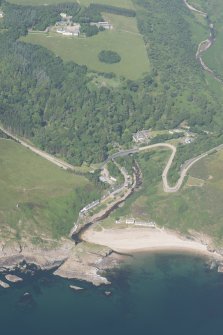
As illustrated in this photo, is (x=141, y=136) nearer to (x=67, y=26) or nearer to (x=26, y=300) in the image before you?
(x=67, y=26)

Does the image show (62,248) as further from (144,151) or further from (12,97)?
(12,97)

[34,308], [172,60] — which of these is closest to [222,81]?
[172,60]

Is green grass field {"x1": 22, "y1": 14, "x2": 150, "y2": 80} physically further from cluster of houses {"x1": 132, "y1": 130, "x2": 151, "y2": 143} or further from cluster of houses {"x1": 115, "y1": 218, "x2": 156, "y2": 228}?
cluster of houses {"x1": 115, "y1": 218, "x2": 156, "y2": 228}

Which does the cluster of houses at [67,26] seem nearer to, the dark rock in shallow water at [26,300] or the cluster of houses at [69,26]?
the cluster of houses at [69,26]

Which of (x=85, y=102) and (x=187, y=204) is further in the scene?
(x=85, y=102)

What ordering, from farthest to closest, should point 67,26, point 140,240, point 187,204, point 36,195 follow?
1. point 67,26
2. point 187,204
3. point 36,195
4. point 140,240

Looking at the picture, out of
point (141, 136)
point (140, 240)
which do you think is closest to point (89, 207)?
point (140, 240)
